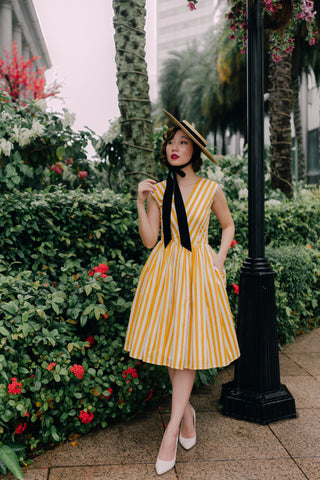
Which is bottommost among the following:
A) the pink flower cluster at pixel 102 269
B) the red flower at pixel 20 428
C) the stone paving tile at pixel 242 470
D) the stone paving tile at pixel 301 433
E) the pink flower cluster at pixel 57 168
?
the stone paving tile at pixel 242 470

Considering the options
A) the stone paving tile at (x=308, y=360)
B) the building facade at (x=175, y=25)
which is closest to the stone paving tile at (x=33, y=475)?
the stone paving tile at (x=308, y=360)

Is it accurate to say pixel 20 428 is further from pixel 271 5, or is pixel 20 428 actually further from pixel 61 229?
pixel 271 5

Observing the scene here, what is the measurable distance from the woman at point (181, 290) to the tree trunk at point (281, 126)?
5.22m

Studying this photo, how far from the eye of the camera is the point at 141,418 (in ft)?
10.8

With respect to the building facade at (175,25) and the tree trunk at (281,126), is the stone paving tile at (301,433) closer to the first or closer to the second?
the tree trunk at (281,126)

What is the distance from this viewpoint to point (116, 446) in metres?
2.89

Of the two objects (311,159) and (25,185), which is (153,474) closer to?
(25,185)

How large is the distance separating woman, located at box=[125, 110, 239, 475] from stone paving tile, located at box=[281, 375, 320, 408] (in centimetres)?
104

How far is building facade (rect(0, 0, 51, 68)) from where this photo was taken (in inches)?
725

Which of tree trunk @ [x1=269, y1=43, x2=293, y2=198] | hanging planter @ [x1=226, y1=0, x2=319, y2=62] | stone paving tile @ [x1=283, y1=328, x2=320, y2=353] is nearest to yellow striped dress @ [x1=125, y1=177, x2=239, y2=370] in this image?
hanging planter @ [x1=226, y1=0, x2=319, y2=62]

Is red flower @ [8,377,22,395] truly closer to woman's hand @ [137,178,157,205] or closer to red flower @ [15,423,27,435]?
red flower @ [15,423,27,435]

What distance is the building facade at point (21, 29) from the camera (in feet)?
60.4

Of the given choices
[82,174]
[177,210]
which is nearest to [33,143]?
[82,174]

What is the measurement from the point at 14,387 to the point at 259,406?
63.0 inches
